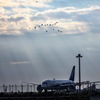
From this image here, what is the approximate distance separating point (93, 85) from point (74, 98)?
42.7 feet

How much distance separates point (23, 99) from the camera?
7362 cm

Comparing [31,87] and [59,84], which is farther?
[59,84]

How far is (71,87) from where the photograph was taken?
127 meters

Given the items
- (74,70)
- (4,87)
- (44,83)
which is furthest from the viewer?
(74,70)

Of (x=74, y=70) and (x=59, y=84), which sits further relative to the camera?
(x=74, y=70)

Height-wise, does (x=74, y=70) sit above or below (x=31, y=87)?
above

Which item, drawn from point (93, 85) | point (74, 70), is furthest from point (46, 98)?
point (74, 70)

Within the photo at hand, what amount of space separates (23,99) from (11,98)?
3.01 meters

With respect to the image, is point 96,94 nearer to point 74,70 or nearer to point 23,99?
point 23,99

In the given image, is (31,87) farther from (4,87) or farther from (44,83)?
(44,83)

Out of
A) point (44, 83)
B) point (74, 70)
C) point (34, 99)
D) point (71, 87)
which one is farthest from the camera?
point (74, 70)

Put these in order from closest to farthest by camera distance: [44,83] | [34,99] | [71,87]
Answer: [34,99] < [71,87] < [44,83]

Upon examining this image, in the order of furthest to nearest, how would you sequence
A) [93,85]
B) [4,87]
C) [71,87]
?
[71,87] → [4,87] → [93,85]

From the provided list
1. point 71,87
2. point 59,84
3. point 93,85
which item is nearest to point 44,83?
point 59,84
